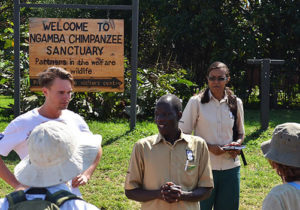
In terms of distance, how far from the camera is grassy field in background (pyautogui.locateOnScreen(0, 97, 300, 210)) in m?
5.62

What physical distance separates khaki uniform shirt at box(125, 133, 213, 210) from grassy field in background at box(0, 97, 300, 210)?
251 centimetres

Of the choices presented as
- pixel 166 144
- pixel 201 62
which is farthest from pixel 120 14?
pixel 166 144

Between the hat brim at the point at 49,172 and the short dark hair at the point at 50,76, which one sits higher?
the short dark hair at the point at 50,76

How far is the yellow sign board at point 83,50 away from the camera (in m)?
8.07

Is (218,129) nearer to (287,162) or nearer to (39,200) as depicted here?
(287,162)

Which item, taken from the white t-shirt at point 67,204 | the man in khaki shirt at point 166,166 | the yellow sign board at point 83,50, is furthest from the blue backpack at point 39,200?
the yellow sign board at point 83,50

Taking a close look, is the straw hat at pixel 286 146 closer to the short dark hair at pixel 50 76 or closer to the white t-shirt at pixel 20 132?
the white t-shirt at pixel 20 132

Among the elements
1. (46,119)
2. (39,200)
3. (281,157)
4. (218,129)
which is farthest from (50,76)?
(281,157)

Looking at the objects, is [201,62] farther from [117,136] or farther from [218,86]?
[218,86]

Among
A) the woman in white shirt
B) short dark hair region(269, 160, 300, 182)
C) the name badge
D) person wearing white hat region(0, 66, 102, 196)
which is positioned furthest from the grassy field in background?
short dark hair region(269, 160, 300, 182)

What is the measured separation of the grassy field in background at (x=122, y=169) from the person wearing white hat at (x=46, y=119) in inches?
93.1

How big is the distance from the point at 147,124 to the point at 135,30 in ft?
6.81

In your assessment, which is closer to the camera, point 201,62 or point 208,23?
point 208,23

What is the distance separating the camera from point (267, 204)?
2.27 meters
